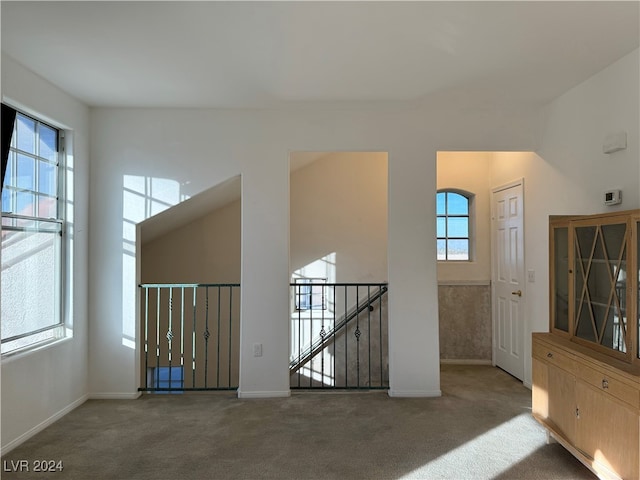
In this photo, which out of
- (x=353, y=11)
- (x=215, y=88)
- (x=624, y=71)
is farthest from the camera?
(x=215, y=88)

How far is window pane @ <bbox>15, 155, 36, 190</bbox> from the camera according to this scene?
3.36 m

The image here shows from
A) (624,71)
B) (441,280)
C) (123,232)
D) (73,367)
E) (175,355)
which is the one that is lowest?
(175,355)

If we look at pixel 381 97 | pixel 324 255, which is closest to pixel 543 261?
pixel 381 97

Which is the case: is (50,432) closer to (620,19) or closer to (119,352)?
(119,352)

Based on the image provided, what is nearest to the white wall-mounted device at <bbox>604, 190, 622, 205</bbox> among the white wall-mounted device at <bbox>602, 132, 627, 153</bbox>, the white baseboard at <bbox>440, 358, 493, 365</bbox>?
the white wall-mounted device at <bbox>602, 132, 627, 153</bbox>

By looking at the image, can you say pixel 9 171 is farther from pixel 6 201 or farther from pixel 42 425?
pixel 42 425

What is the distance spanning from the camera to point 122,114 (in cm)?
422

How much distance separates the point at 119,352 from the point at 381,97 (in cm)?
329

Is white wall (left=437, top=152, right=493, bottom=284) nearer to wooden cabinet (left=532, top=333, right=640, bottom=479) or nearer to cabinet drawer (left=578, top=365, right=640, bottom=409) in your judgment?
wooden cabinet (left=532, top=333, right=640, bottom=479)

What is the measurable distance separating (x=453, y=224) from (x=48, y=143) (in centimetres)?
439

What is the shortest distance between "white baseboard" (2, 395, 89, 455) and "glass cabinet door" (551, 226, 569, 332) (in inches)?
149

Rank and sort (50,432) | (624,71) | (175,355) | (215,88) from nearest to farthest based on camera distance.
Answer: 1. (624,71)
2. (50,432)
3. (215,88)
4. (175,355)

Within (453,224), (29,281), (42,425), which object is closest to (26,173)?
(29,281)

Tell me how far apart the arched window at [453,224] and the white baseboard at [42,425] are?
416 centimetres
